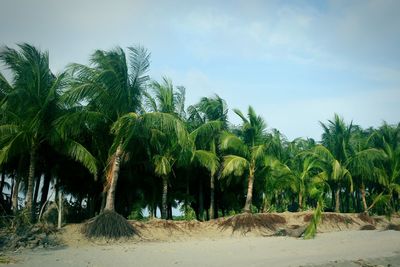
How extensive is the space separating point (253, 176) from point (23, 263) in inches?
571

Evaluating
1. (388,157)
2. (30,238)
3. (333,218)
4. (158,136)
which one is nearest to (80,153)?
(158,136)

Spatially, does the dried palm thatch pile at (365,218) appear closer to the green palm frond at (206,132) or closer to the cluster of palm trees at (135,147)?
the cluster of palm trees at (135,147)

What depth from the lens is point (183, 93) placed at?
21.2 meters

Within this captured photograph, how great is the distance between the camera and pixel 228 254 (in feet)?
38.3

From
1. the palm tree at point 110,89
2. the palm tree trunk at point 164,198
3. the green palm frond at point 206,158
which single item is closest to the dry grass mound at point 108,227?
the palm tree at point 110,89

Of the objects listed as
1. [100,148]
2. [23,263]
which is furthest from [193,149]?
[23,263]

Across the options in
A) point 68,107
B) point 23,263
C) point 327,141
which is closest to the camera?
point 23,263

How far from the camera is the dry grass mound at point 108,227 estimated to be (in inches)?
567

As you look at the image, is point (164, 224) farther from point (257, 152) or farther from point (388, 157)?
point (388, 157)

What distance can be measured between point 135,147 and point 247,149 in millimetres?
6441

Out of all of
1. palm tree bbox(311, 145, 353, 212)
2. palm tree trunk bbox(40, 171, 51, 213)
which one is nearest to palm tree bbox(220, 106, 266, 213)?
palm tree bbox(311, 145, 353, 212)

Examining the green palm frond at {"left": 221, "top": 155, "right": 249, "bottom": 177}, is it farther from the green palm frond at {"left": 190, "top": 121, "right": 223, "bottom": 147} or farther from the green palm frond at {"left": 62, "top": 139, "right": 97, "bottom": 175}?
the green palm frond at {"left": 62, "top": 139, "right": 97, "bottom": 175}

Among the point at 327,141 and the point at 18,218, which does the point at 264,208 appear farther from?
A: the point at 18,218

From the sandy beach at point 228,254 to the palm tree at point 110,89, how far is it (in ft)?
13.3
